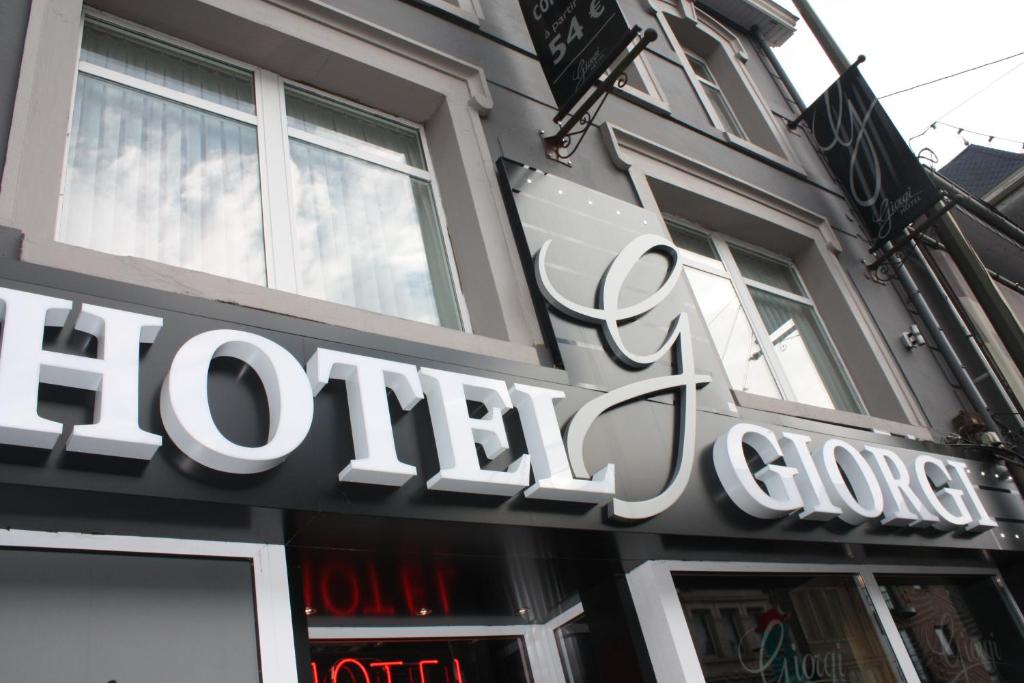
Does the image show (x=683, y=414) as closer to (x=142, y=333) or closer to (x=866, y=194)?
(x=142, y=333)

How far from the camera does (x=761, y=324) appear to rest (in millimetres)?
6996

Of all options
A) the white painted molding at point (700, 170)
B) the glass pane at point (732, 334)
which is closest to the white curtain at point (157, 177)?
the white painted molding at point (700, 170)

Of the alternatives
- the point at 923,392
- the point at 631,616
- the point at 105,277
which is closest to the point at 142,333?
the point at 105,277

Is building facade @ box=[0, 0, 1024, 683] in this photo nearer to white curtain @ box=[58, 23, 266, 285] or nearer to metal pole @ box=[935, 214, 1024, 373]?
white curtain @ box=[58, 23, 266, 285]

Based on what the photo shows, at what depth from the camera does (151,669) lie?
8.17 feet

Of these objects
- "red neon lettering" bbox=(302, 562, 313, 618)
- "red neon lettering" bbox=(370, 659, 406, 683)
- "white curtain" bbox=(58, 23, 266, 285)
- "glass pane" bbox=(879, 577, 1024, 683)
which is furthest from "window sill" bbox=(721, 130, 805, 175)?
"red neon lettering" bbox=(302, 562, 313, 618)

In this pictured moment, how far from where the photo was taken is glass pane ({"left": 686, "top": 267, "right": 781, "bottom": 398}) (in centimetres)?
643

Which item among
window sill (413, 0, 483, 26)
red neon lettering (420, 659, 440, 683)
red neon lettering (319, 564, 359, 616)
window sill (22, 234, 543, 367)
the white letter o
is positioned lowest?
red neon lettering (420, 659, 440, 683)

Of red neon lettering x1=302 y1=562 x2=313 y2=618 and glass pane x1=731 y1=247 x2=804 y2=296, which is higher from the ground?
glass pane x1=731 y1=247 x2=804 y2=296

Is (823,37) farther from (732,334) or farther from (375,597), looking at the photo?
(375,597)

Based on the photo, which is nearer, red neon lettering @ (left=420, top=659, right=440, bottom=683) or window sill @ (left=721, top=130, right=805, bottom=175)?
red neon lettering @ (left=420, top=659, right=440, bottom=683)

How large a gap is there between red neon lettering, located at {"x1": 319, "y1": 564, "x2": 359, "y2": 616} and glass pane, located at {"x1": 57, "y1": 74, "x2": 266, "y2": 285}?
153cm

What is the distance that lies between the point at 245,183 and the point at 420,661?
2.81 m

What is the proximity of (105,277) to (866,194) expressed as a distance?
7685 mm
